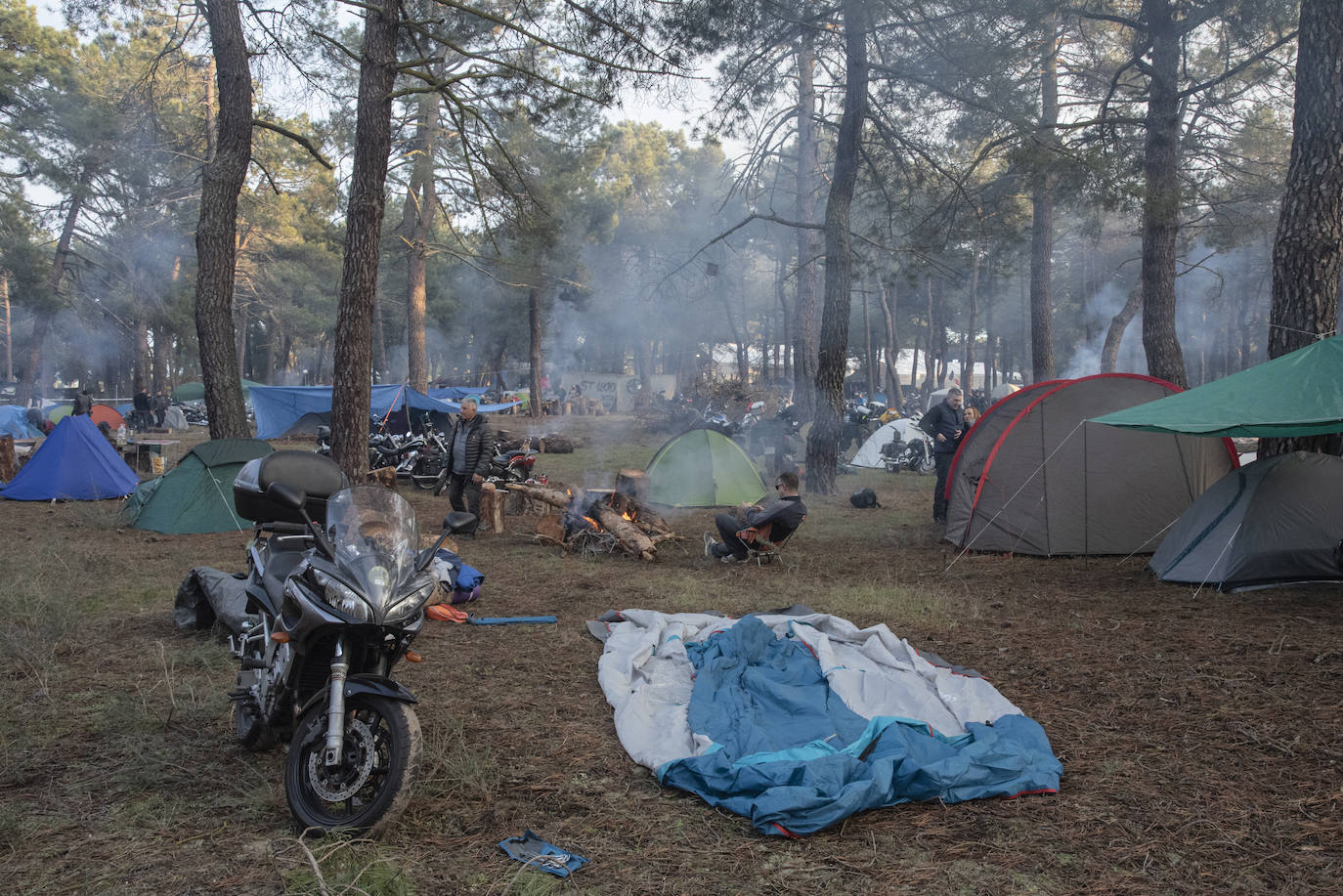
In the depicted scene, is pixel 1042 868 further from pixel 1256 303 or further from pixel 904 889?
pixel 1256 303

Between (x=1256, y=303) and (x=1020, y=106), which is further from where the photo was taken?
(x=1256, y=303)

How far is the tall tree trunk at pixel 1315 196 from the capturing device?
741 centimetres

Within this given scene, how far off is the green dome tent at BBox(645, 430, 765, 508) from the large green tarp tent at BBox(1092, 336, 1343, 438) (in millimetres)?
6112

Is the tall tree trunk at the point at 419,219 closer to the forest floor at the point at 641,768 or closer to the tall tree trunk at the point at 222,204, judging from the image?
the tall tree trunk at the point at 222,204

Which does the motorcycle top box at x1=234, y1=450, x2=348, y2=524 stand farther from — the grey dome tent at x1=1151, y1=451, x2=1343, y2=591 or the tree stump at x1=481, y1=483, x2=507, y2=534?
the grey dome tent at x1=1151, y1=451, x2=1343, y2=591

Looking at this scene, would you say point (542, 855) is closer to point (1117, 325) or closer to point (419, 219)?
point (419, 219)

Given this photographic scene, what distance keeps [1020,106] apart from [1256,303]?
32.0 metres

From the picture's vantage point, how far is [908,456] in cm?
1784

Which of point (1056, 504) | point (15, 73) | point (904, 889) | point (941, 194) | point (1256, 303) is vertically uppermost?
point (15, 73)

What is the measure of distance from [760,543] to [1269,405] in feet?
13.7

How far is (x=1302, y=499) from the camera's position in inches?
267

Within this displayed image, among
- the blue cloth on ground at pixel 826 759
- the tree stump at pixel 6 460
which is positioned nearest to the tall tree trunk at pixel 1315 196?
the blue cloth on ground at pixel 826 759

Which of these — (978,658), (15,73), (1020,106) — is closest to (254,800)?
(978,658)

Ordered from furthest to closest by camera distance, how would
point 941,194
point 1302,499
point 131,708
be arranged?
point 941,194 < point 1302,499 < point 131,708
